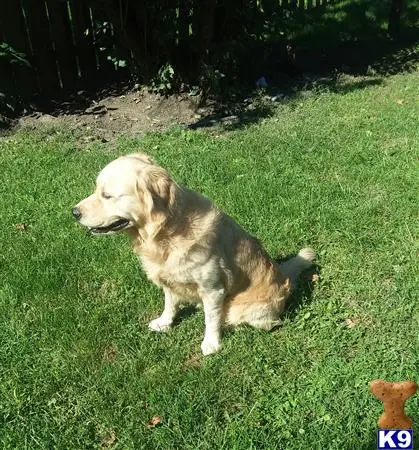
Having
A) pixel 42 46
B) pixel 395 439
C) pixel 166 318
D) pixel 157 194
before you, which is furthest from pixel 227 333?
pixel 42 46

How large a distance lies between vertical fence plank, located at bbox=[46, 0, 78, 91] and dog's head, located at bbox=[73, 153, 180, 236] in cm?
521

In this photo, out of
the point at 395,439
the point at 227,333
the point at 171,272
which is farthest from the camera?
the point at 227,333

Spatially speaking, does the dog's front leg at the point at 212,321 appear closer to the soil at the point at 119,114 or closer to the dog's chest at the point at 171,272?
the dog's chest at the point at 171,272

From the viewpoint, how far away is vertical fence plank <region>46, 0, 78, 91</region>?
23.7ft

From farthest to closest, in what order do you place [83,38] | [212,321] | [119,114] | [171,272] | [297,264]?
1. [83,38]
2. [119,114]
3. [297,264]
4. [212,321]
5. [171,272]

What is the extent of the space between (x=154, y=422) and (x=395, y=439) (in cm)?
145

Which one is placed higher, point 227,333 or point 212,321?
point 212,321

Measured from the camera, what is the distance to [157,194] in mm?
2803

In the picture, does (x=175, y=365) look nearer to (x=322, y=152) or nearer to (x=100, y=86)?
(x=322, y=152)

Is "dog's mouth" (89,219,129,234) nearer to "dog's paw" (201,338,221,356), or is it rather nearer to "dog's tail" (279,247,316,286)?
"dog's paw" (201,338,221,356)

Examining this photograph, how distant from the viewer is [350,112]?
6.82 m

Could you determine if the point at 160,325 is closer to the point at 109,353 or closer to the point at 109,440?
the point at 109,353

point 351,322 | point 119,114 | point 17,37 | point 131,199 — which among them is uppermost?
point 17,37

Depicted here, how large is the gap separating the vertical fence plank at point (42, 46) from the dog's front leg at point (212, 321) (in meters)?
5.24
